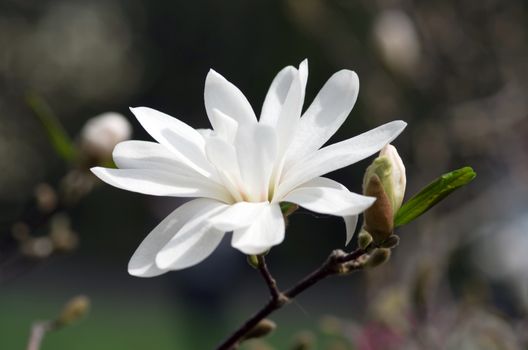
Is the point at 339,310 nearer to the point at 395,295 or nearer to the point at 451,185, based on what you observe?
the point at 395,295

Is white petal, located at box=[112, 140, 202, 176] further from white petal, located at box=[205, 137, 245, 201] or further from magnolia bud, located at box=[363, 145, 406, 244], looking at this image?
magnolia bud, located at box=[363, 145, 406, 244]

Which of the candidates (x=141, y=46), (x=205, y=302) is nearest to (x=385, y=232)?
(x=205, y=302)

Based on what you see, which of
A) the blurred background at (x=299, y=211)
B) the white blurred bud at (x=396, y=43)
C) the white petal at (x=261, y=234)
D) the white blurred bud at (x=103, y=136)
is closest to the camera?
the white petal at (x=261, y=234)

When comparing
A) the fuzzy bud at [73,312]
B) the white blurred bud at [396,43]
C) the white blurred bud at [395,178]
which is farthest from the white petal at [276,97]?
the white blurred bud at [396,43]

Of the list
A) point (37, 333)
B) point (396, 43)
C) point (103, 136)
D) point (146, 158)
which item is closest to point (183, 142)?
point (146, 158)

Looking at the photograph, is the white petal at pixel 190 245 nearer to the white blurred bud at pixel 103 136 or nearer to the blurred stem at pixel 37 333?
the blurred stem at pixel 37 333

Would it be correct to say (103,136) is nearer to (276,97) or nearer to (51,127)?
(51,127)
